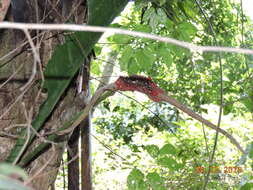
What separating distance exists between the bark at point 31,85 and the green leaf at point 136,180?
247 mm

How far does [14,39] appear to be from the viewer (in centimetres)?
79

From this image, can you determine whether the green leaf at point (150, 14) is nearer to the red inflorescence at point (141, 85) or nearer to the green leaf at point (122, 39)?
the green leaf at point (122, 39)

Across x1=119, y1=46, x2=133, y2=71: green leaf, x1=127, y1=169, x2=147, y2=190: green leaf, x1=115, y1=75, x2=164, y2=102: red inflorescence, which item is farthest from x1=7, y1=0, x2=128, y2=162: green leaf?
x1=119, y1=46, x2=133, y2=71: green leaf

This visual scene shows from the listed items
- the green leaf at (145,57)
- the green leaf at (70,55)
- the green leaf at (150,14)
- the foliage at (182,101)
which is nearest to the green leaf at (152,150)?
the foliage at (182,101)

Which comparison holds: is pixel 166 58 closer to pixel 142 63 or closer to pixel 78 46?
pixel 142 63

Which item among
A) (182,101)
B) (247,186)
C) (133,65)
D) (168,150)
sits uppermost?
(182,101)

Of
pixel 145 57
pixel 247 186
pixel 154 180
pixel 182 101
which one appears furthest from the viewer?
pixel 182 101

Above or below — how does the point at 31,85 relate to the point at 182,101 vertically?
below

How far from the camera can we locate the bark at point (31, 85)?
2.49ft

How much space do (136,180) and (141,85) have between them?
37cm

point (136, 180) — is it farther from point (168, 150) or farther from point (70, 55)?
point (70, 55)

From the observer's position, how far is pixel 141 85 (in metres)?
0.70

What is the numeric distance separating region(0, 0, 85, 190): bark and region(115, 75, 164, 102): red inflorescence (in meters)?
0.18

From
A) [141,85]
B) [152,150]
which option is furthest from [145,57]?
[141,85]
